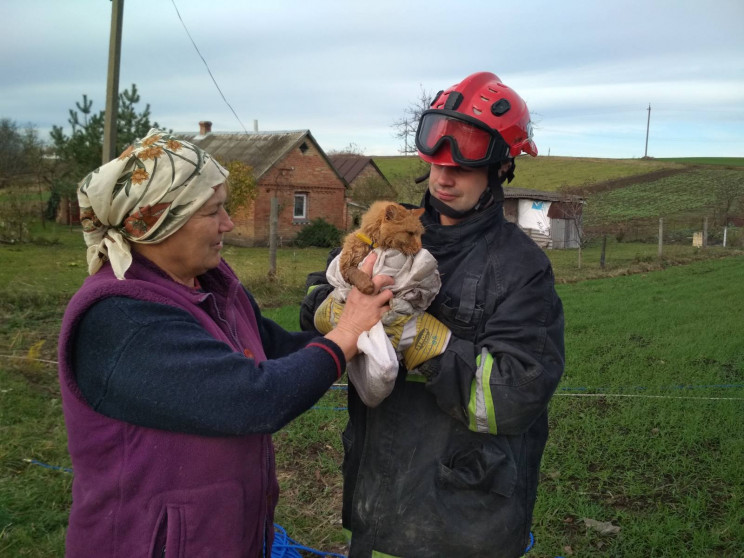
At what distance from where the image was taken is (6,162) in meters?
28.7

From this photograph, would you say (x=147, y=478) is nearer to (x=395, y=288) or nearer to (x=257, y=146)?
(x=395, y=288)

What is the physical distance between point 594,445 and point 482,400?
3.79m

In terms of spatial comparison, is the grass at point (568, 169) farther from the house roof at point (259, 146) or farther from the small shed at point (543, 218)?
the house roof at point (259, 146)

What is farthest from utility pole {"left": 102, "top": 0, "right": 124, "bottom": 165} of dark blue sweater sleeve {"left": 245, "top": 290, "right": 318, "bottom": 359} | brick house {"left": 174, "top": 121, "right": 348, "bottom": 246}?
brick house {"left": 174, "top": 121, "right": 348, "bottom": 246}

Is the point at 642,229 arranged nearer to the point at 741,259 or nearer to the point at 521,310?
the point at 741,259

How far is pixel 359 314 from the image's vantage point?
6.72 ft

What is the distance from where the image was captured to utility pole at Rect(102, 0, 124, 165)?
8.02 meters

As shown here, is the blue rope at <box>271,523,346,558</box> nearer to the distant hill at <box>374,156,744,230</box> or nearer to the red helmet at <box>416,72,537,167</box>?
the red helmet at <box>416,72,537,167</box>

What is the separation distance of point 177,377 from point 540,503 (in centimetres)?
349

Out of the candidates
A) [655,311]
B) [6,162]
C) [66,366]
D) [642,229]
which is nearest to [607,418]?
[66,366]

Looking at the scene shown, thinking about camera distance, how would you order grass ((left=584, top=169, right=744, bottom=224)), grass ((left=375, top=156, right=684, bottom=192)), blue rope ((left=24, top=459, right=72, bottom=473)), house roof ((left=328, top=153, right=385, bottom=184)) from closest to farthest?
1. blue rope ((left=24, top=459, right=72, bottom=473))
2. house roof ((left=328, top=153, right=385, bottom=184))
3. grass ((left=584, top=169, right=744, bottom=224))
4. grass ((left=375, top=156, right=684, bottom=192))

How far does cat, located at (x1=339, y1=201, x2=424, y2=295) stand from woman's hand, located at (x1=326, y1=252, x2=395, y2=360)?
3cm

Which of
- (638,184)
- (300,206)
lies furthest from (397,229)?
(638,184)

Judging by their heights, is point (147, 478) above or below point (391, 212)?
below
